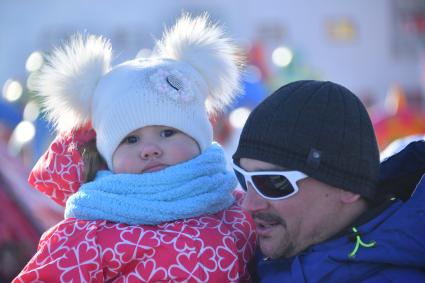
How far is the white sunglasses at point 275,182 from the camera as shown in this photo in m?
1.72

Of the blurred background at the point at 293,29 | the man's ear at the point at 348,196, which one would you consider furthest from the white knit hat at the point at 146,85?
the blurred background at the point at 293,29

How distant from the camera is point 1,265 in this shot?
2.84 meters

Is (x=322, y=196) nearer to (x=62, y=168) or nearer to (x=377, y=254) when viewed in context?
(x=377, y=254)

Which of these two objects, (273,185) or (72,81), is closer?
(273,185)

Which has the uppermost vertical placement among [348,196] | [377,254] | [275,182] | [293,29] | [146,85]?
[146,85]

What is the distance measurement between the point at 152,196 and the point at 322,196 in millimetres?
545

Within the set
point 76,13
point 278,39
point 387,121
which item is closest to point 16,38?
point 76,13

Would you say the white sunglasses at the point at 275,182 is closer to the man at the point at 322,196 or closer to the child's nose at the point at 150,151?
the man at the point at 322,196

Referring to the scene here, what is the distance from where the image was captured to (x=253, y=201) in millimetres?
1811

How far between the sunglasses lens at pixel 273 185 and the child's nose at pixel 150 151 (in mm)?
405

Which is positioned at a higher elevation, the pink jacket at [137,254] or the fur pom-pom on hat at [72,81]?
the fur pom-pom on hat at [72,81]

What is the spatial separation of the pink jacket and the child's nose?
0.25 metres

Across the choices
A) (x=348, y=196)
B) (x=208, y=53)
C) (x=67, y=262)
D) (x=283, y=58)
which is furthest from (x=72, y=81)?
(x=283, y=58)

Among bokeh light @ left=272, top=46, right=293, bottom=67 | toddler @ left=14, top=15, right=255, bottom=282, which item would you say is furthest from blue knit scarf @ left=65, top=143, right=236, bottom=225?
bokeh light @ left=272, top=46, right=293, bottom=67
